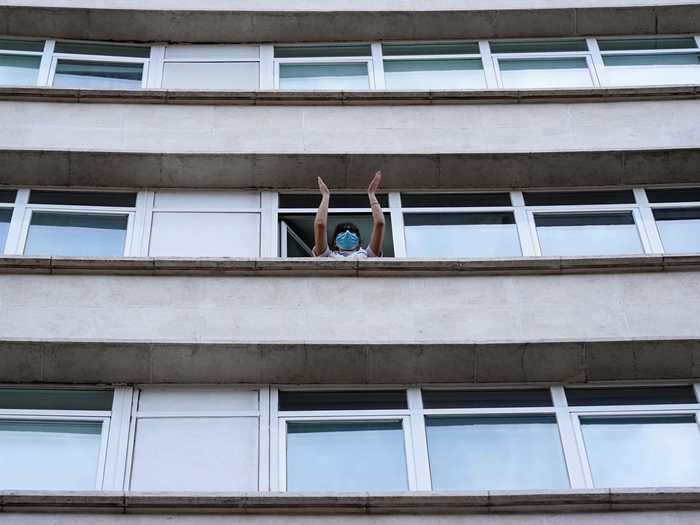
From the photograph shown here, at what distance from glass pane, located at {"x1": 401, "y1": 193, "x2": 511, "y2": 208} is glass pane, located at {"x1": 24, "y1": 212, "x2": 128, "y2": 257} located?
4.20 m

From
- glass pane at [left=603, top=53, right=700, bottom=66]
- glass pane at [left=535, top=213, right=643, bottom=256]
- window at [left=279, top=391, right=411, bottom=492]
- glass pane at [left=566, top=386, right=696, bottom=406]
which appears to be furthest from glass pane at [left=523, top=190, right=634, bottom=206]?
window at [left=279, top=391, right=411, bottom=492]

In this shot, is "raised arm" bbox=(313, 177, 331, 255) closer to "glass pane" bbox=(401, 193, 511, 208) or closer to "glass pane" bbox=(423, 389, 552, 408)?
"glass pane" bbox=(401, 193, 511, 208)

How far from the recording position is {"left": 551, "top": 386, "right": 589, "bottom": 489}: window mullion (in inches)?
574

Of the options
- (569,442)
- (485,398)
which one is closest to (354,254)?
(485,398)

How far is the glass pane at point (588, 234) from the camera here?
59.1 ft

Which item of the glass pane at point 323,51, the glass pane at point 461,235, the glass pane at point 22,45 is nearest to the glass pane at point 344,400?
the glass pane at point 461,235

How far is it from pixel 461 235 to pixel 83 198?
5.54 meters

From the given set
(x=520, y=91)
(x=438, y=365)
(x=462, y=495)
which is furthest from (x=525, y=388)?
(x=520, y=91)

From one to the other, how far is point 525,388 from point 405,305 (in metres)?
1.86

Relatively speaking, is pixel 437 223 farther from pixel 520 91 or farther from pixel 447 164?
pixel 520 91

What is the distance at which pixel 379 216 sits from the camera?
16.5 m

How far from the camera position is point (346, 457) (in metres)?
14.9

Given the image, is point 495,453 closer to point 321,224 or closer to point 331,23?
point 321,224

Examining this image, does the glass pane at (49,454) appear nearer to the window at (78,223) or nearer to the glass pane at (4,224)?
the window at (78,223)
